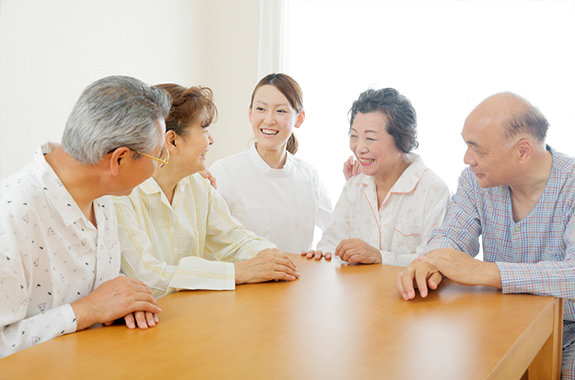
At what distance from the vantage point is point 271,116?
272 cm

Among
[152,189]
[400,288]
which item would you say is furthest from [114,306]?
[400,288]

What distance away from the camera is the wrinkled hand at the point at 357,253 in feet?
6.35

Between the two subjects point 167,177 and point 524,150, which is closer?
point 524,150

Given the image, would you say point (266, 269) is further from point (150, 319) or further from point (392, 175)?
point (392, 175)

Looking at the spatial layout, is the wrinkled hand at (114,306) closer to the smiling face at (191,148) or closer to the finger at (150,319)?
the finger at (150,319)

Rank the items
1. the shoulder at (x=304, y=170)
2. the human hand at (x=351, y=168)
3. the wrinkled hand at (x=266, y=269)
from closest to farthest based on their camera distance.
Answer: the wrinkled hand at (x=266, y=269)
the human hand at (x=351, y=168)
the shoulder at (x=304, y=170)

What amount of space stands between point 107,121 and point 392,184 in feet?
5.02

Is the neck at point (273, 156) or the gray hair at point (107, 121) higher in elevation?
the gray hair at point (107, 121)

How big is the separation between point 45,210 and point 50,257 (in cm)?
12

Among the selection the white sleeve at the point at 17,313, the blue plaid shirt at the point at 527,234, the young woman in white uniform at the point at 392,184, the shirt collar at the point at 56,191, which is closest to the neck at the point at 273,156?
the young woman in white uniform at the point at 392,184

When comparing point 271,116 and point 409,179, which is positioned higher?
point 271,116

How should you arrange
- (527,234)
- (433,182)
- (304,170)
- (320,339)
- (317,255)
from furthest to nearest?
(304,170) < (433,182) < (317,255) < (527,234) < (320,339)

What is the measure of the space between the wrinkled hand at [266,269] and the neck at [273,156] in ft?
3.84

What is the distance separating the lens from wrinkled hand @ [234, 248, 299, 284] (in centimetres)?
167
